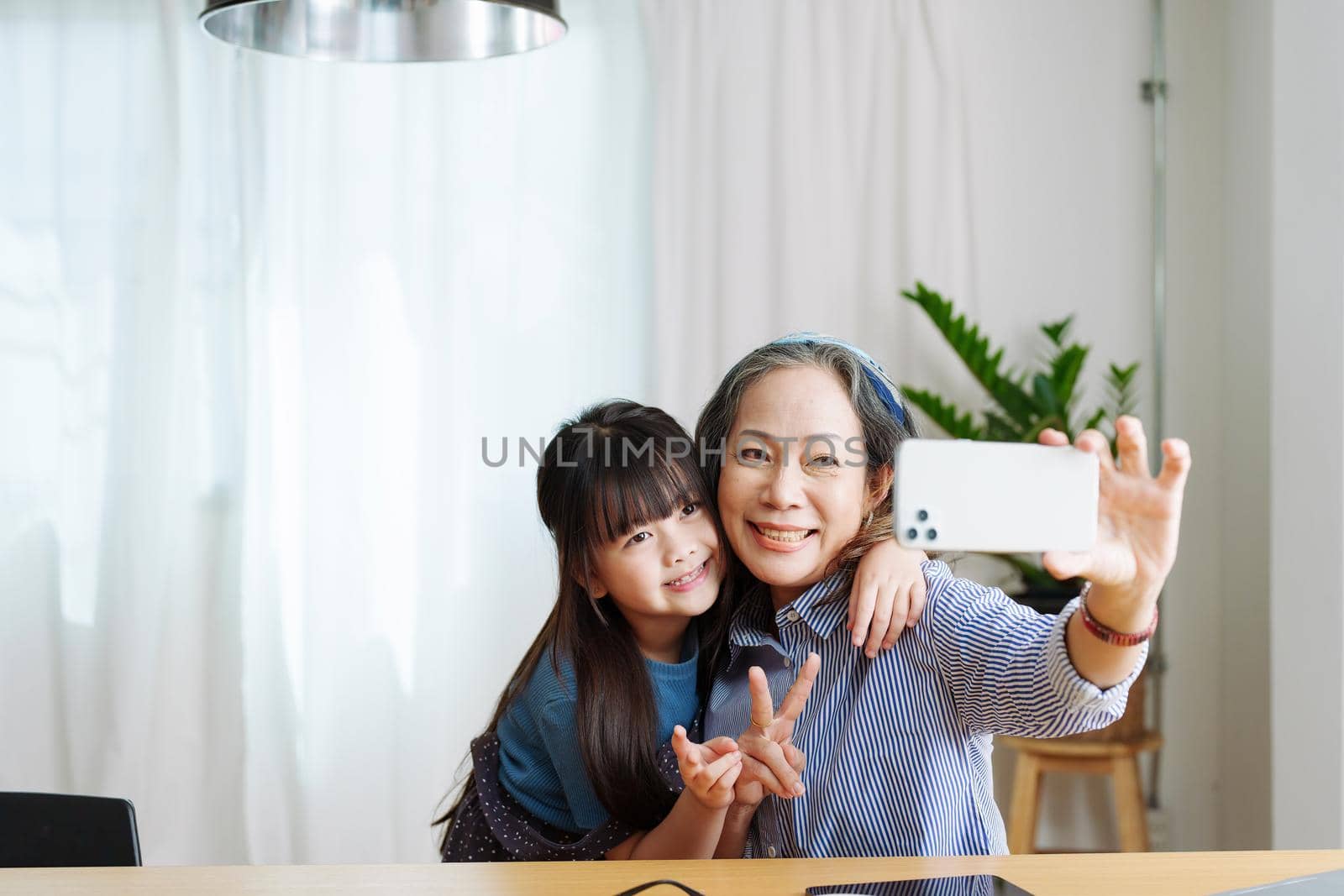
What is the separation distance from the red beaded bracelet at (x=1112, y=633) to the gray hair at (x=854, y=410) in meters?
0.36

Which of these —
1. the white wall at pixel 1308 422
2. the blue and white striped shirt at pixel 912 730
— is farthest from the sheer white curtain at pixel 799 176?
the blue and white striped shirt at pixel 912 730

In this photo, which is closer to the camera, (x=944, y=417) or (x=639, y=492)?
(x=639, y=492)

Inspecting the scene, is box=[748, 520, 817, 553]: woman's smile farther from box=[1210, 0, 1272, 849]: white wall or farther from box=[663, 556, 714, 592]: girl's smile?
box=[1210, 0, 1272, 849]: white wall

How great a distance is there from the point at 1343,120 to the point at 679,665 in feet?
5.13

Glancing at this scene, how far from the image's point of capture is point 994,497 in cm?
89

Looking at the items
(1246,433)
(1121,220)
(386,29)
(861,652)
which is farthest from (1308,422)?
(386,29)

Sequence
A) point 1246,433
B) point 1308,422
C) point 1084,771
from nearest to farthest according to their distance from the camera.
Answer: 1. point 1308,422
2. point 1084,771
3. point 1246,433

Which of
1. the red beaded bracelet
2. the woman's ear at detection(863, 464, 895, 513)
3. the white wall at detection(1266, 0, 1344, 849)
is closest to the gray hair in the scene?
the woman's ear at detection(863, 464, 895, 513)

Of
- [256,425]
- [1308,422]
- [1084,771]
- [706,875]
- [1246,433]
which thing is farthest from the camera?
[256,425]

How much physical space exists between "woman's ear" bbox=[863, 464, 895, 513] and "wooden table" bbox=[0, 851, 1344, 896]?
0.46m

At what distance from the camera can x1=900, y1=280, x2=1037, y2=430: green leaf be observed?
2752mm

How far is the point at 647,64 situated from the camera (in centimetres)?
310

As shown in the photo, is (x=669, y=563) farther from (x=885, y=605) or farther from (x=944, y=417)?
(x=944, y=417)

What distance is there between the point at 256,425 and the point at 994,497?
8.40 ft
